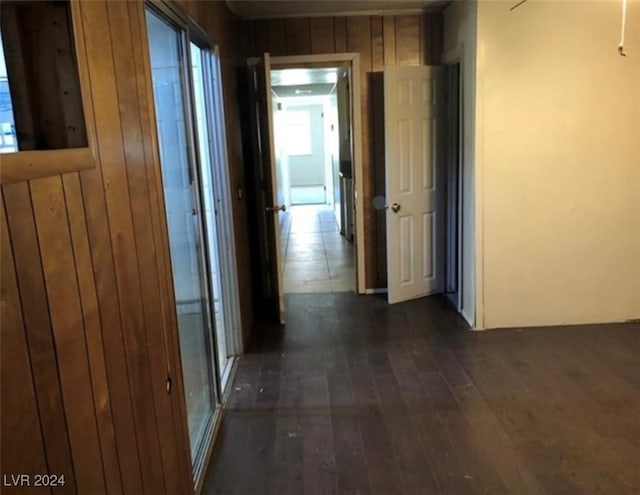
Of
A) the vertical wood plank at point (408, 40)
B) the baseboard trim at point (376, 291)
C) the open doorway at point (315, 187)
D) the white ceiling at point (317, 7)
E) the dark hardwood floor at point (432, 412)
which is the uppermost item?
the white ceiling at point (317, 7)

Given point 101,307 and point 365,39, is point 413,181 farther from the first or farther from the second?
point 101,307

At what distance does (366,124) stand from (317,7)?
1011 millimetres

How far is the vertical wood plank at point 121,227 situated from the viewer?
122 centimetres

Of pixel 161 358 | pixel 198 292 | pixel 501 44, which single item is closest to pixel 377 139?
pixel 501 44

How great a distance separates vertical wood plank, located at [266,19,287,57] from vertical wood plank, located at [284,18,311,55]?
33 mm

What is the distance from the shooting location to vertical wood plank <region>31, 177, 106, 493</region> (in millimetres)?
948

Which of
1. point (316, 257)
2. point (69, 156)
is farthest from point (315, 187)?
point (69, 156)

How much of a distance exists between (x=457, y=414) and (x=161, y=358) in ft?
5.34

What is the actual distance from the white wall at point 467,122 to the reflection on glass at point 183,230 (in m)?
2.03

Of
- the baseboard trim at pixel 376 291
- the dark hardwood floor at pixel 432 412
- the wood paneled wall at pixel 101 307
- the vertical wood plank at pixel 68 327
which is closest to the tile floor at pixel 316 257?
the baseboard trim at pixel 376 291

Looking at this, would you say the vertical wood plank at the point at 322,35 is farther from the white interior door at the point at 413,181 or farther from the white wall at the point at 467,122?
the white wall at the point at 467,122

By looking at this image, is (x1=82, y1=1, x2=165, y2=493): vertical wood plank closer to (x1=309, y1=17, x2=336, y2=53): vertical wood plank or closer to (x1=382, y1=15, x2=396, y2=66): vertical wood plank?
(x1=309, y1=17, x2=336, y2=53): vertical wood plank

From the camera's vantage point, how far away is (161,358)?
1.63m

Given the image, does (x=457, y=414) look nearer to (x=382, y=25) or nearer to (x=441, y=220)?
(x=441, y=220)
